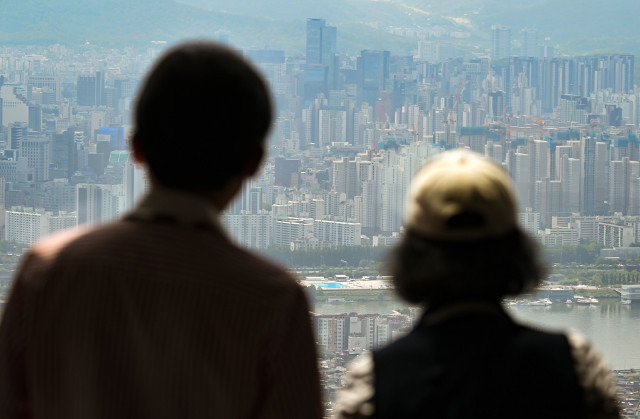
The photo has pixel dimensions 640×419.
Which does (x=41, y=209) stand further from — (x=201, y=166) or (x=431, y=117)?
(x=201, y=166)

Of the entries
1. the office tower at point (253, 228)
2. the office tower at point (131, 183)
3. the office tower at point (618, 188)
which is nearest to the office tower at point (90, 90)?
the office tower at point (253, 228)

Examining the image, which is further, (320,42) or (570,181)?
(320,42)

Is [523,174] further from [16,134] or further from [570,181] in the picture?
[16,134]

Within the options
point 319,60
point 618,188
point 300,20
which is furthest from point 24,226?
point 300,20

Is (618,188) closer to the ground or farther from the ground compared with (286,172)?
closer to the ground

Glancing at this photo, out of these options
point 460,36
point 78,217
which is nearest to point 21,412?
point 78,217

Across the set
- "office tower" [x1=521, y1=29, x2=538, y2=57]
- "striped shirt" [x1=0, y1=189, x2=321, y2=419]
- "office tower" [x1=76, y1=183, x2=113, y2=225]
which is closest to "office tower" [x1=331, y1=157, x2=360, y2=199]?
"office tower" [x1=76, y1=183, x2=113, y2=225]
